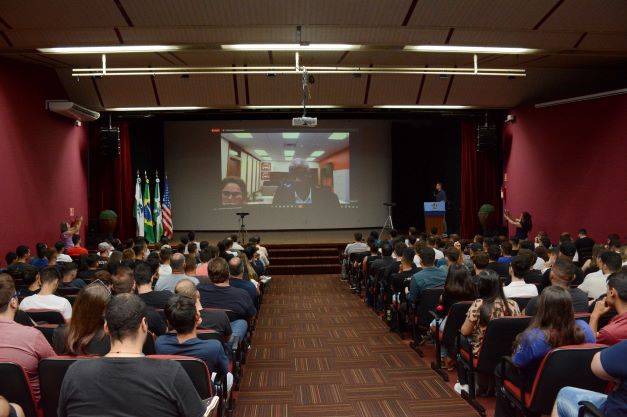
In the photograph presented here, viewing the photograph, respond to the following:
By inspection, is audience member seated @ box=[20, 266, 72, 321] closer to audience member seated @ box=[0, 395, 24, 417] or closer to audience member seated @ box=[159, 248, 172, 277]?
audience member seated @ box=[0, 395, 24, 417]

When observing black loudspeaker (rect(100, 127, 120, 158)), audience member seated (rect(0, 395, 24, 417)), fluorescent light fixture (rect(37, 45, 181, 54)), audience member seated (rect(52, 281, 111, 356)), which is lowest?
audience member seated (rect(0, 395, 24, 417))

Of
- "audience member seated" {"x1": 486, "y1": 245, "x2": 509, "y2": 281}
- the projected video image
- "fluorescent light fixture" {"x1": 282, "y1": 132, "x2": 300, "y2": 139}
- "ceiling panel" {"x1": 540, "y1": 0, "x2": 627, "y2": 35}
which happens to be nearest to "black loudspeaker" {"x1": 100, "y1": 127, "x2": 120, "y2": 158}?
the projected video image

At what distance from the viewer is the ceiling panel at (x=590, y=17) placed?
5.97 meters

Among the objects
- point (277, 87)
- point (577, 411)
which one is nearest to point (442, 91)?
point (277, 87)

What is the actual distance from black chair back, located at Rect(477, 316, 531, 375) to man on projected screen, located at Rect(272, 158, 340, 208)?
11.1 metres

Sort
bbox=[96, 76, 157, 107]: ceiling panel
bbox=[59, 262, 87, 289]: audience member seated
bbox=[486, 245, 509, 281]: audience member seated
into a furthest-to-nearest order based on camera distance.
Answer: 1. bbox=[96, 76, 157, 107]: ceiling panel
2. bbox=[486, 245, 509, 281]: audience member seated
3. bbox=[59, 262, 87, 289]: audience member seated

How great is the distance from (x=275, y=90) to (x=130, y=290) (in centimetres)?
729

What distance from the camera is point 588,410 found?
1975 millimetres

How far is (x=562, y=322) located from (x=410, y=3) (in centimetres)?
436

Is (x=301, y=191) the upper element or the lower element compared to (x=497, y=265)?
upper

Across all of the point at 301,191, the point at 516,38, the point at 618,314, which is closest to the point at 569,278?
the point at 618,314

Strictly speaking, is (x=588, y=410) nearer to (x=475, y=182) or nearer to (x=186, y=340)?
(x=186, y=340)

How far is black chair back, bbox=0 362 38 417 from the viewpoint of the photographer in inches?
93.9

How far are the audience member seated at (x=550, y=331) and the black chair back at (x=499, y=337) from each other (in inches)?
20.8
